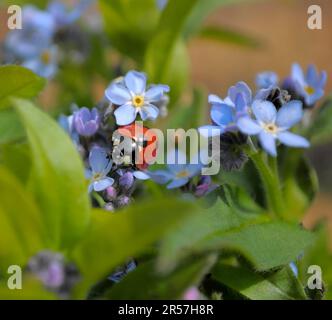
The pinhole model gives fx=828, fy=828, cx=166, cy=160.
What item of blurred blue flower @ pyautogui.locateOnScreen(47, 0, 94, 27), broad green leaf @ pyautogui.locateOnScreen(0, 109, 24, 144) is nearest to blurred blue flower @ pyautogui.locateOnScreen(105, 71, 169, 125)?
broad green leaf @ pyautogui.locateOnScreen(0, 109, 24, 144)

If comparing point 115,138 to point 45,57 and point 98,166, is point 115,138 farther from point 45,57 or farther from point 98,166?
point 45,57

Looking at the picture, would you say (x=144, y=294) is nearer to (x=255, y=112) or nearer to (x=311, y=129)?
(x=255, y=112)

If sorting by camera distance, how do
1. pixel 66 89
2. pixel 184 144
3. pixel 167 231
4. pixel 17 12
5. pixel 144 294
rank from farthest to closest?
pixel 66 89, pixel 17 12, pixel 184 144, pixel 144 294, pixel 167 231

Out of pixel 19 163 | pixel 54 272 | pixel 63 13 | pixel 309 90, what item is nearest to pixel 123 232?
pixel 54 272

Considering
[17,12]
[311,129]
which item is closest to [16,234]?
[311,129]

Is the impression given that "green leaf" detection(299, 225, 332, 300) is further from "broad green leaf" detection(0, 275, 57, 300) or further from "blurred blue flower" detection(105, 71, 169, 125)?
"broad green leaf" detection(0, 275, 57, 300)
